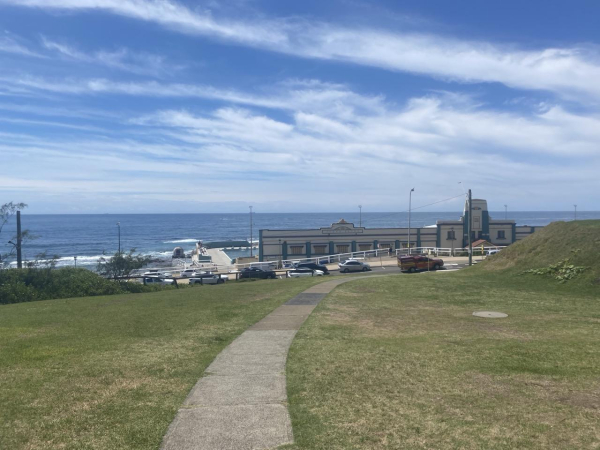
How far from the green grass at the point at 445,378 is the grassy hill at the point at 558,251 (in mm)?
5446

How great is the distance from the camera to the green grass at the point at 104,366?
19.1ft

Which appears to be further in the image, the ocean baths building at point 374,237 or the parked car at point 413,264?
the ocean baths building at point 374,237

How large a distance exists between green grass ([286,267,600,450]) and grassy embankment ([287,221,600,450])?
0.02m

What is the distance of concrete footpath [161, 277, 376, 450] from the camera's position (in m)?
5.59

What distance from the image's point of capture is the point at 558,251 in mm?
22297

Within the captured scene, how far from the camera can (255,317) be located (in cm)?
1337

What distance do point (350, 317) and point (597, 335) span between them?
559 centimetres

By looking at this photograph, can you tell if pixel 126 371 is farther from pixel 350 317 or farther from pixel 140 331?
pixel 350 317

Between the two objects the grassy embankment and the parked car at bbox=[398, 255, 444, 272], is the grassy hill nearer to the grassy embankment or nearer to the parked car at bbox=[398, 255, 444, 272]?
the grassy embankment

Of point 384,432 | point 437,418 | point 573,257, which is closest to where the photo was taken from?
point 384,432

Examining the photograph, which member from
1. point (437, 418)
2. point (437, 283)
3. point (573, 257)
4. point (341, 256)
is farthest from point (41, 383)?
point (341, 256)

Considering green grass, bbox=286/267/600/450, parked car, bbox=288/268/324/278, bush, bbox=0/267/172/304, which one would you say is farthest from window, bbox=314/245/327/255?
green grass, bbox=286/267/600/450

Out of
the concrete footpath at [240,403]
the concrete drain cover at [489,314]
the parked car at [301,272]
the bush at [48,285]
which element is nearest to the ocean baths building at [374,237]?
the parked car at [301,272]

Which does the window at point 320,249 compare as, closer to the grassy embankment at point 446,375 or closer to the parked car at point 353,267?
the parked car at point 353,267
